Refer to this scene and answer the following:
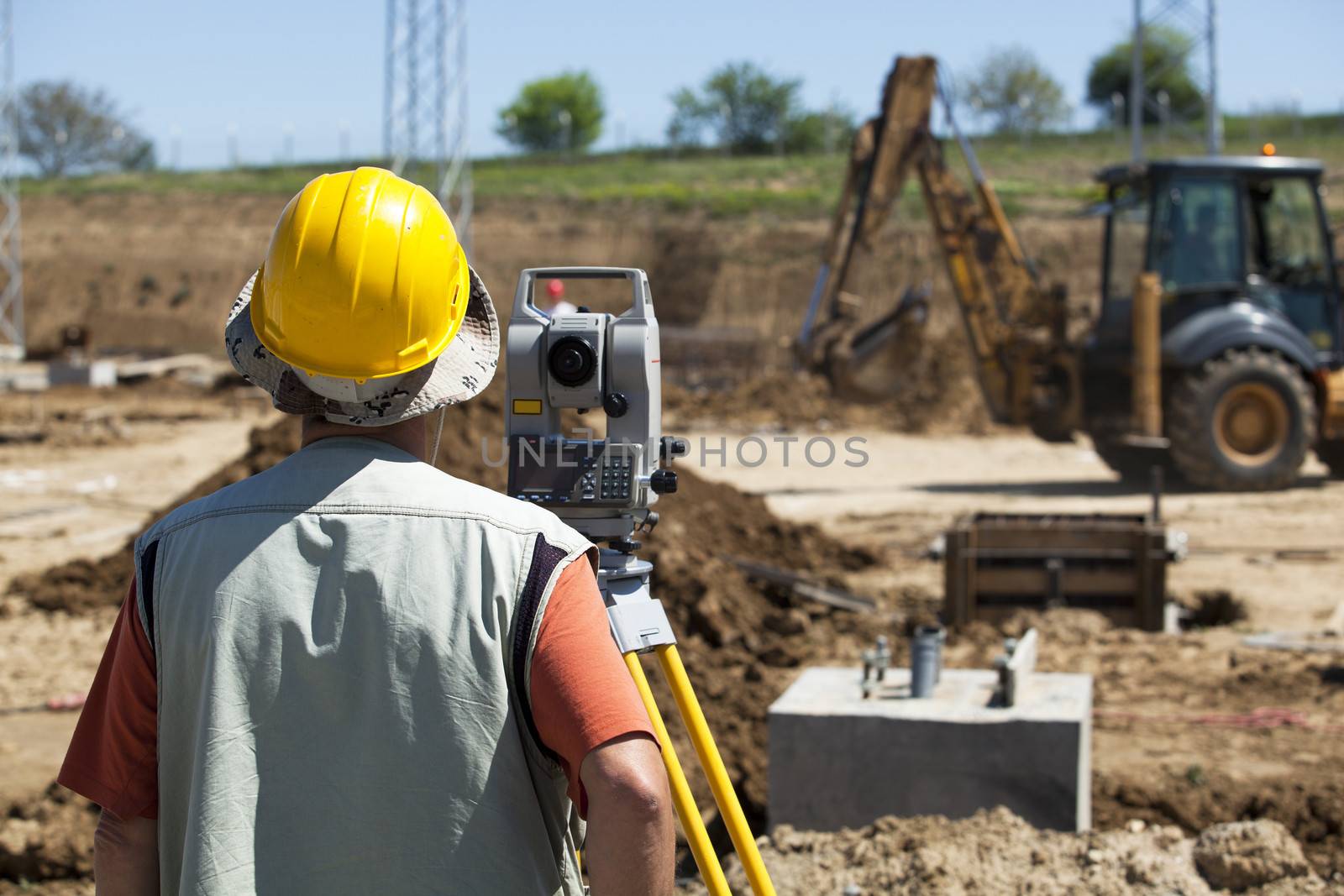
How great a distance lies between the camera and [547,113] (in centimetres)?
6656

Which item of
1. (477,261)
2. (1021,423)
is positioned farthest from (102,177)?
(1021,423)

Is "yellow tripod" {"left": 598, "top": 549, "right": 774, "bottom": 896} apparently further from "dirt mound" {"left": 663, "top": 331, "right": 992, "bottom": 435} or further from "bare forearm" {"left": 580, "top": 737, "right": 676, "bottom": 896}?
"dirt mound" {"left": 663, "top": 331, "right": 992, "bottom": 435}

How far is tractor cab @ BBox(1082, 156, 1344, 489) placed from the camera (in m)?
12.3

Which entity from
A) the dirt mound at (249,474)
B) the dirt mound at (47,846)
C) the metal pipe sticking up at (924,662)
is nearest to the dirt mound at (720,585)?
the dirt mound at (249,474)

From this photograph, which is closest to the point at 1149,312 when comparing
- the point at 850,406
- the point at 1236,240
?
the point at 1236,240

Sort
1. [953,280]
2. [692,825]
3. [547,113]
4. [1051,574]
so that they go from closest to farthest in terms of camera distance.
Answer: [692,825] < [1051,574] < [953,280] < [547,113]

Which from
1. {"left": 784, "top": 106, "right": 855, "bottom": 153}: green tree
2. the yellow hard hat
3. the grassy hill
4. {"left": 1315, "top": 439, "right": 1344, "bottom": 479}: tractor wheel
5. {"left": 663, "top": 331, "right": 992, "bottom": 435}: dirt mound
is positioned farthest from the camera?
A: {"left": 784, "top": 106, "right": 855, "bottom": 153}: green tree

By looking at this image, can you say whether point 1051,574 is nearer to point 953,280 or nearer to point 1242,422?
point 1242,422

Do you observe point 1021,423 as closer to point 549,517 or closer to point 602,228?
point 549,517

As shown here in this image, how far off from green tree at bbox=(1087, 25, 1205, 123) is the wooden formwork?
4895 cm

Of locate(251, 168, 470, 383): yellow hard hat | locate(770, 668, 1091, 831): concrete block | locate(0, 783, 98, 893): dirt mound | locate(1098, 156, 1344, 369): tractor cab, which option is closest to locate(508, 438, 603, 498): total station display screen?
locate(251, 168, 470, 383): yellow hard hat

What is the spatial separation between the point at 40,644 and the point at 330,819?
286 inches

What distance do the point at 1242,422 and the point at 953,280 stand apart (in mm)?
3149

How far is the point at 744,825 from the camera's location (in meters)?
2.55
